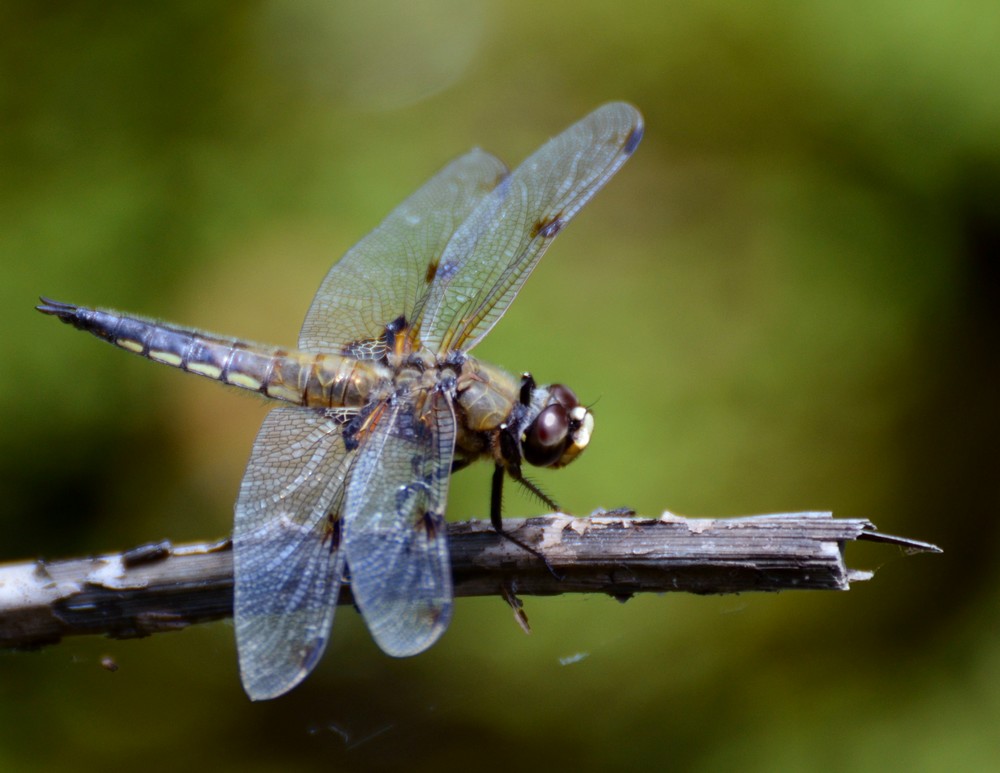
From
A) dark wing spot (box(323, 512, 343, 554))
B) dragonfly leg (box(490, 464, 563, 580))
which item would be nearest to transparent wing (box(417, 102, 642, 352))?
dragonfly leg (box(490, 464, 563, 580))

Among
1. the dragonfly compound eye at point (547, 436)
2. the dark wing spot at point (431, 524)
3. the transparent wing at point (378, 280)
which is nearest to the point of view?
the dark wing spot at point (431, 524)

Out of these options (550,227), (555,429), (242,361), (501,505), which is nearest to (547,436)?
(555,429)

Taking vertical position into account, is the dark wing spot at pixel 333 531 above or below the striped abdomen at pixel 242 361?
below

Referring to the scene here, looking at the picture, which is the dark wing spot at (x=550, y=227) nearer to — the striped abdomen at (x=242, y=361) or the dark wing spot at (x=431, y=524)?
the striped abdomen at (x=242, y=361)

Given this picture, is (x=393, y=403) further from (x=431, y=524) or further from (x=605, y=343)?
(x=605, y=343)

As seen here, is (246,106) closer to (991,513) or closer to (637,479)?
(637,479)

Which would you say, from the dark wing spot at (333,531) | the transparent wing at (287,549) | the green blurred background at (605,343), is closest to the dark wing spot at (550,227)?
the green blurred background at (605,343)

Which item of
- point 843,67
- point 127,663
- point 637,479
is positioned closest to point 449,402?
point 637,479
